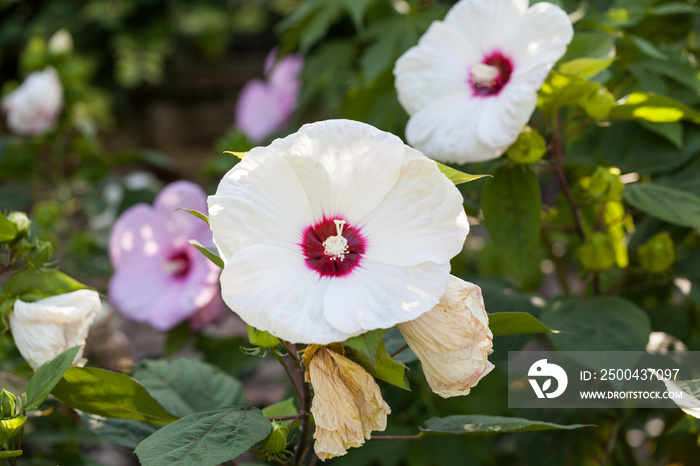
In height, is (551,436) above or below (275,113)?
below

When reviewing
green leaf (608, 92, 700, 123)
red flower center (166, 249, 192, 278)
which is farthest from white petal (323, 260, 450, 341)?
red flower center (166, 249, 192, 278)

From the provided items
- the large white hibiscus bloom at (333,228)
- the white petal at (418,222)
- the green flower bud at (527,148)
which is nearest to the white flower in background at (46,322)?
the large white hibiscus bloom at (333,228)

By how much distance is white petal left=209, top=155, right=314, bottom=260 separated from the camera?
629 mm

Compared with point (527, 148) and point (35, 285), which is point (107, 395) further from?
point (527, 148)

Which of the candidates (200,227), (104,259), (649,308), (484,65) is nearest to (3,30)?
(104,259)

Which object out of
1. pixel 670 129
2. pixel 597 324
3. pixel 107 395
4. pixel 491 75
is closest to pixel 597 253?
pixel 597 324

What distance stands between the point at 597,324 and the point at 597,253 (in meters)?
0.12

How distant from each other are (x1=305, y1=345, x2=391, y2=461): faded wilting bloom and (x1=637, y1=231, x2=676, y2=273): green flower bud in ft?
2.10

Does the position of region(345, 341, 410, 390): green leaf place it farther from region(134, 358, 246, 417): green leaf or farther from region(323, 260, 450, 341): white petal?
region(134, 358, 246, 417): green leaf

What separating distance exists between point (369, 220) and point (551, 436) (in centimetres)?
77

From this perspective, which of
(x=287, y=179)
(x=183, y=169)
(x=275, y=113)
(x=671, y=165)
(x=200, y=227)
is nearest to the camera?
(x=287, y=179)

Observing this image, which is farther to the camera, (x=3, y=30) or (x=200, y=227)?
(x=3, y=30)

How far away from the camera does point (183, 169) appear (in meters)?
3.28

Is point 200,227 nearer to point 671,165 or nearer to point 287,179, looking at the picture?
point 287,179
